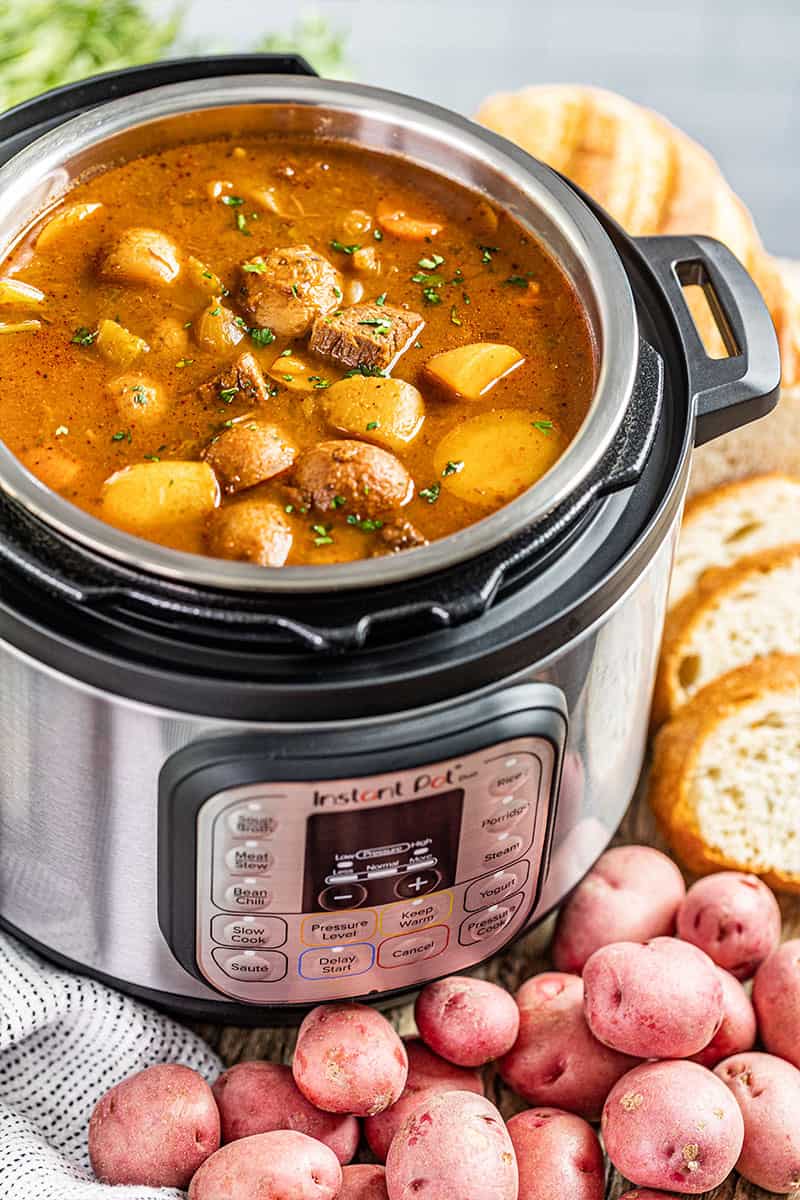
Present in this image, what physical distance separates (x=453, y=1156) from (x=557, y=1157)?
239 mm

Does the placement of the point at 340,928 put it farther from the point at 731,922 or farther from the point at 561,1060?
the point at 731,922

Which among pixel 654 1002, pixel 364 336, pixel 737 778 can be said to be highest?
pixel 364 336

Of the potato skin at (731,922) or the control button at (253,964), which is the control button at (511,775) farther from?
the potato skin at (731,922)

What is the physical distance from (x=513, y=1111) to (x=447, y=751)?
0.85 meters

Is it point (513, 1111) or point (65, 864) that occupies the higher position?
point (65, 864)

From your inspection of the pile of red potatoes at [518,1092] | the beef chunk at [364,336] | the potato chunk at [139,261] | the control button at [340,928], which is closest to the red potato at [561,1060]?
the pile of red potatoes at [518,1092]

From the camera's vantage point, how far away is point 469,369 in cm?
253

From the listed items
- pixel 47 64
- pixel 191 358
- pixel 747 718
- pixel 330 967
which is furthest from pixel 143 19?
pixel 330 967

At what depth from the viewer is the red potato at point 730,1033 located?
2652mm

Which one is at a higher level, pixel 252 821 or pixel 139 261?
pixel 139 261

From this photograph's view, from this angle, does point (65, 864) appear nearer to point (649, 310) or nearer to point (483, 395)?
point (483, 395)

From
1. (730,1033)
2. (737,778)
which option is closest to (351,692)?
(730,1033)

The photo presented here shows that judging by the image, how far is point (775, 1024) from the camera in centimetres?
268

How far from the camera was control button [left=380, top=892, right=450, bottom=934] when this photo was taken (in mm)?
2426
